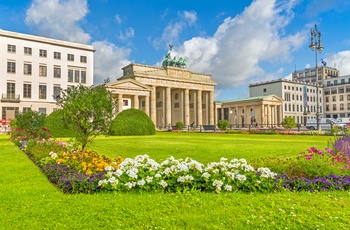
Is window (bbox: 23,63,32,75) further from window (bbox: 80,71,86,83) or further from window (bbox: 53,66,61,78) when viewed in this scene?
window (bbox: 80,71,86,83)

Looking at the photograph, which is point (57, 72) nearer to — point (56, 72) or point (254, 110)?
point (56, 72)

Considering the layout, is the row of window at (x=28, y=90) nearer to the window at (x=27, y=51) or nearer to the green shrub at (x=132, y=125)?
the window at (x=27, y=51)

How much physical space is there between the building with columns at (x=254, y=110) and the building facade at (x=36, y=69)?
47364 millimetres

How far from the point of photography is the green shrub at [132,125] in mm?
Result: 35406

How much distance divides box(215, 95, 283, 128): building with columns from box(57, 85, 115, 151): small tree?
7616 centimetres

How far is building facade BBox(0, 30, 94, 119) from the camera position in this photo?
51094 mm

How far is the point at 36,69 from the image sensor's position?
2130 inches

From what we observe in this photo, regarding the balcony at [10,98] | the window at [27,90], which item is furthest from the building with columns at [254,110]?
the balcony at [10,98]

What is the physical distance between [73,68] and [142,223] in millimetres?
57964

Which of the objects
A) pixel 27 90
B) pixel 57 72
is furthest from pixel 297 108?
pixel 27 90

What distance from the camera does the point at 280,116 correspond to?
10194cm

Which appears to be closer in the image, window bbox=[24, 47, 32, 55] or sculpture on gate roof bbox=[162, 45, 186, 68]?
window bbox=[24, 47, 32, 55]

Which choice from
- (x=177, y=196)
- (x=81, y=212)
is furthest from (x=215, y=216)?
(x=81, y=212)

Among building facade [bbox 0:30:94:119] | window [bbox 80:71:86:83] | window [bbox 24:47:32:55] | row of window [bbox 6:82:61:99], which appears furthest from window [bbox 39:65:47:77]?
window [bbox 80:71:86:83]
